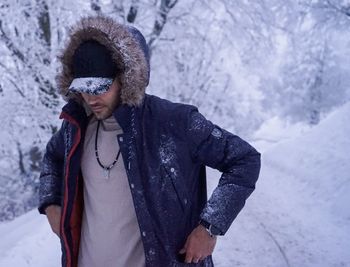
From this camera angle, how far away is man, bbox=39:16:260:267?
1.91 m

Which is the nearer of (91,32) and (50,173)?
(91,32)

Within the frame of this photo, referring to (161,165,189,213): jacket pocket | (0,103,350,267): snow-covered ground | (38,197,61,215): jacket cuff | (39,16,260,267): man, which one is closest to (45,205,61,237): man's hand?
(38,197,61,215): jacket cuff

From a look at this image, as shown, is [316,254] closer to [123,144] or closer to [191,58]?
[123,144]

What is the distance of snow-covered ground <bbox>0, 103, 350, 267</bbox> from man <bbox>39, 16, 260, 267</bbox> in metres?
2.40

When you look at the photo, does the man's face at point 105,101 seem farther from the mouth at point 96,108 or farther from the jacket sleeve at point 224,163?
the jacket sleeve at point 224,163

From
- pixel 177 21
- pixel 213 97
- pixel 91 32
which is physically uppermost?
pixel 91 32

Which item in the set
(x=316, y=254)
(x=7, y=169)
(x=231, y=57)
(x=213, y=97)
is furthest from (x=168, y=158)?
(x=213, y=97)

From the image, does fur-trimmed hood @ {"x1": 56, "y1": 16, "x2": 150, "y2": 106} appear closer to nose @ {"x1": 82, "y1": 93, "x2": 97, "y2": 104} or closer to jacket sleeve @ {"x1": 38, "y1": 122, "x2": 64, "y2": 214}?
nose @ {"x1": 82, "y1": 93, "x2": 97, "y2": 104}

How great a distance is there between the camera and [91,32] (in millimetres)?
1937

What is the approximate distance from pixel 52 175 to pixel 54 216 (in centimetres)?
24

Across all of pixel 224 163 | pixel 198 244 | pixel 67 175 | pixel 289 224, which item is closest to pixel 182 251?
pixel 198 244

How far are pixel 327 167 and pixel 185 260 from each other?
21.3ft

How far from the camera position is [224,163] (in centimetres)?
194

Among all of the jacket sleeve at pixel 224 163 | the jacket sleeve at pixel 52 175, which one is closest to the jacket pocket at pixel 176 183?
the jacket sleeve at pixel 224 163
